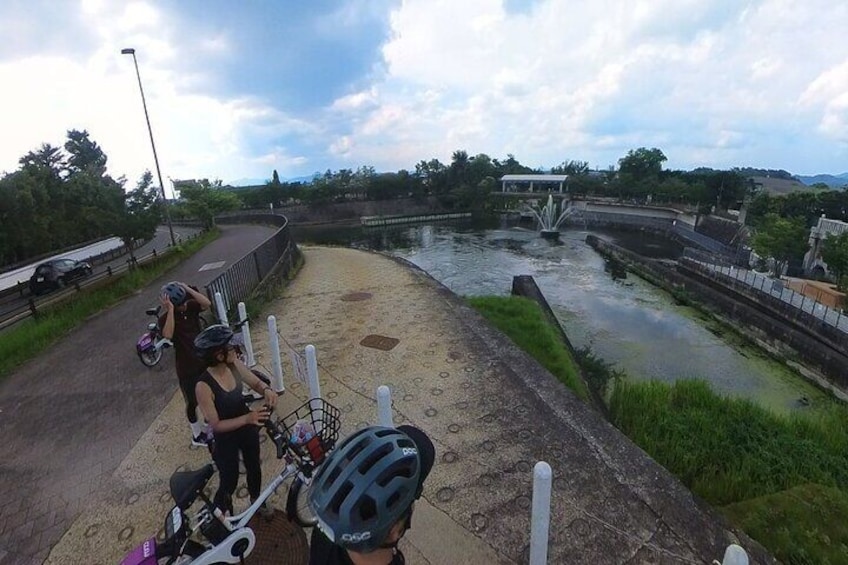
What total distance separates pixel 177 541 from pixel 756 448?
289 inches

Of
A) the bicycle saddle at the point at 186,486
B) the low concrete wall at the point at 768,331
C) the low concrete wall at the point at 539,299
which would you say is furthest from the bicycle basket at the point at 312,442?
the low concrete wall at the point at 768,331

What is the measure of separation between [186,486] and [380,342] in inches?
211

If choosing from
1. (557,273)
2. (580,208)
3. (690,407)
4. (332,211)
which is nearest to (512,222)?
(580,208)

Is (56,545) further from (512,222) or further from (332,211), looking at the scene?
(332,211)

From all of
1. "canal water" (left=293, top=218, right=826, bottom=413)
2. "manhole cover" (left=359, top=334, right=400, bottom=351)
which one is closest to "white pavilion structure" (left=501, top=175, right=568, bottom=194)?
"canal water" (left=293, top=218, right=826, bottom=413)

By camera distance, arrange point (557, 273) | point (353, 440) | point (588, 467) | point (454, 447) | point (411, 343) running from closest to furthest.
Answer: point (353, 440)
point (588, 467)
point (454, 447)
point (411, 343)
point (557, 273)

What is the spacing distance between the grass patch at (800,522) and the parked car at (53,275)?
71.7ft

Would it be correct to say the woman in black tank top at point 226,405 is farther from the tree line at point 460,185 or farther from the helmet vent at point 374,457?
the tree line at point 460,185

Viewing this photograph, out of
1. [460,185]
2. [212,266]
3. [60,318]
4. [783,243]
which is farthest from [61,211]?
[460,185]

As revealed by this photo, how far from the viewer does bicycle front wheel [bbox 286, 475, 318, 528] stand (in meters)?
3.12

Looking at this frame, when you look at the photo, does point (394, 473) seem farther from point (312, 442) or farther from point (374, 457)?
point (312, 442)

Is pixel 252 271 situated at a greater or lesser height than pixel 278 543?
greater

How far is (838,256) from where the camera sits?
18859 millimetres

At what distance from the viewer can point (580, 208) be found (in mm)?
65812
